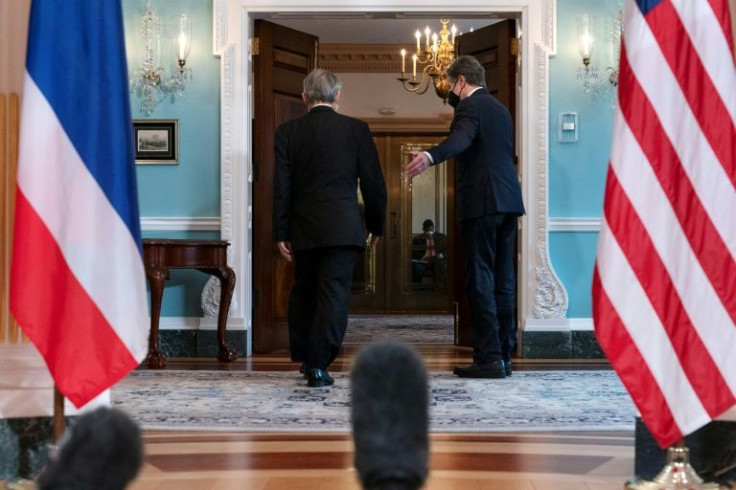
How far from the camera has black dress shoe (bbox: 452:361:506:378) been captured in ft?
17.7

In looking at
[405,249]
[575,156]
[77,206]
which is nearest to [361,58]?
[405,249]

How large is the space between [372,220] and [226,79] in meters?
2.20

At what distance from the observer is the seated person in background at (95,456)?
1.08 metres

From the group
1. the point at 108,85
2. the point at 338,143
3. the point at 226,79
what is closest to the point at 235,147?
the point at 226,79

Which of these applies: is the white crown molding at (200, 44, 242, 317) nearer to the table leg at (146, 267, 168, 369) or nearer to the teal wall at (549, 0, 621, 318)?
the table leg at (146, 267, 168, 369)

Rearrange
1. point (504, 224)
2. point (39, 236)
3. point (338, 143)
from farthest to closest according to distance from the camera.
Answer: point (504, 224) → point (338, 143) → point (39, 236)

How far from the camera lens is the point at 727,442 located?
261cm

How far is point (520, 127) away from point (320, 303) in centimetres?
255

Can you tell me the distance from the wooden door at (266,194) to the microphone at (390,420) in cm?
590

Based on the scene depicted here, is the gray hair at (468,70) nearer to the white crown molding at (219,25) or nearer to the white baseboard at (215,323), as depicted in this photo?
the white crown molding at (219,25)

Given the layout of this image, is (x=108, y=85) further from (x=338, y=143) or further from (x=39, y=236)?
(x=338, y=143)

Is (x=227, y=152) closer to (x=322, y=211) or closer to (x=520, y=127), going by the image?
(x=520, y=127)

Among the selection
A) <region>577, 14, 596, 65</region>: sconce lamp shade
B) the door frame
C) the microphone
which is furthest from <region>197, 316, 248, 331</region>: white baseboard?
the microphone

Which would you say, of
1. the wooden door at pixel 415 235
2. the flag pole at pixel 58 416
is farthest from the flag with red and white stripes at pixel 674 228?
the wooden door at pixel 415 235
